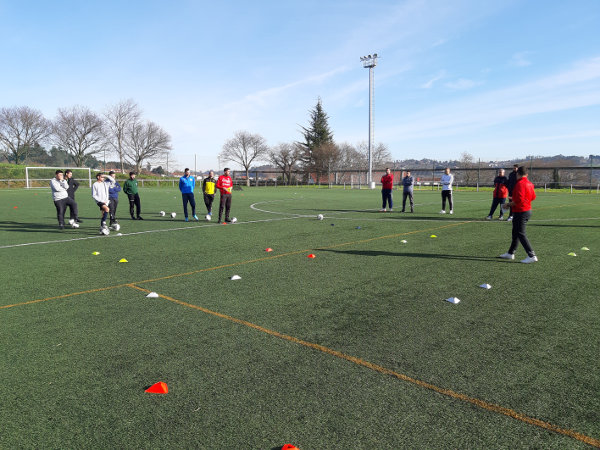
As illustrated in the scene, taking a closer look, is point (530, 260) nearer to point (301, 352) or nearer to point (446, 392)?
point (446, 392)

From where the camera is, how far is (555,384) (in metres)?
3.31

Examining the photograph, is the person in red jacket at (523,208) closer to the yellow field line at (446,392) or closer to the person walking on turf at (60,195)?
the yellow field line at (446,392)

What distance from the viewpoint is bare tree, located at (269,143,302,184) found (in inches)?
2975

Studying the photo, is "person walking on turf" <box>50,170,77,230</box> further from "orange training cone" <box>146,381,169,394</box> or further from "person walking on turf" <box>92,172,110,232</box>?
"orange training cone" <box>146,381,169,394</box>

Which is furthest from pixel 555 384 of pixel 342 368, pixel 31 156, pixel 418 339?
pixel 31 156

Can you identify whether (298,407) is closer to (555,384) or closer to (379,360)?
(379,360)

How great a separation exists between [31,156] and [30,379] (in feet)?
258

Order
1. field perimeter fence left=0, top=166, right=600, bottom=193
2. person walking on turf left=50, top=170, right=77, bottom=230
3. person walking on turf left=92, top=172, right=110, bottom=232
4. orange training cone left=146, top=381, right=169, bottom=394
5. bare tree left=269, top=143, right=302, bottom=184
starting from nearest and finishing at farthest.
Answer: orange training cone left=146, top=381, right=169, bottom=394, person walking on turf left=92, top=172, right=110, bottom=232, person walking on turf left=50, top=170, right=77, bottom=230, field perimeter fence left=0, top=166, right=600, bottom=193, bare tree left=269, top=143, right=302, bottom=184

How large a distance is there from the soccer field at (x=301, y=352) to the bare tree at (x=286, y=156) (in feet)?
224

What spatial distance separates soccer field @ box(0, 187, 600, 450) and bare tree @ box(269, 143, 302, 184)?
6815cm

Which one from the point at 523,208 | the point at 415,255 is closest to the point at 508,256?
the point at 523,208

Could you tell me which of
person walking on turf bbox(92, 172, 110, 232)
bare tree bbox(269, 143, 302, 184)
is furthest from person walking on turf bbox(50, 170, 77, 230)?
bare tree bbox(269, 143, 302, 184)

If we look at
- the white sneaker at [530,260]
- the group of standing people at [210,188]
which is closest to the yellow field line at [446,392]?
the white sneaker at [530,260]

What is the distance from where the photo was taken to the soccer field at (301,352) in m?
2.77
